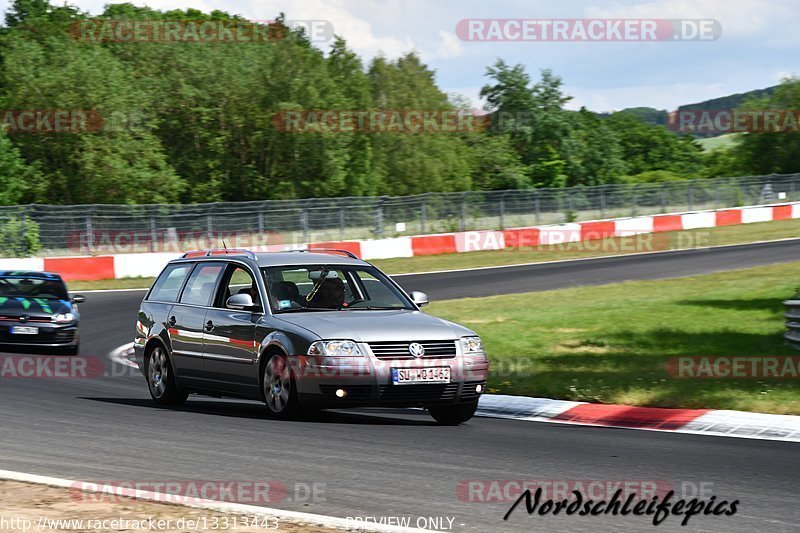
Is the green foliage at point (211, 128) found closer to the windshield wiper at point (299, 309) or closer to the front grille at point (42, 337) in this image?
the front grille at point (42, 337)

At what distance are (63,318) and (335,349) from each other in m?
9.42

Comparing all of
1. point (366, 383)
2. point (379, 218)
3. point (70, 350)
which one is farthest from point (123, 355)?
point (379, 218)

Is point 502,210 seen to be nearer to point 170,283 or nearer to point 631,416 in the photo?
point 170,283

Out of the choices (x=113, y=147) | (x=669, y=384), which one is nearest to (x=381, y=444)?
(x=669, y=384)

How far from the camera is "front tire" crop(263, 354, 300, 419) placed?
1031cm

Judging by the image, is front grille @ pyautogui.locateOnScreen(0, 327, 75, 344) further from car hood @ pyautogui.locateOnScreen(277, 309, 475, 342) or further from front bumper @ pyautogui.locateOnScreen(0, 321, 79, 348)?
car hood @ pyautogui.locateOnScreen(277, 309, 475, 342)

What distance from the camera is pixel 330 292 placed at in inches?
440

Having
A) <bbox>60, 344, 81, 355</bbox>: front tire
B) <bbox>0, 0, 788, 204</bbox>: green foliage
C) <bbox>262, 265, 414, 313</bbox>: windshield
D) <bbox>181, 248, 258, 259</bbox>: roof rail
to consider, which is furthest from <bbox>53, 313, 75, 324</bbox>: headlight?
<bbox>0, 0, 788, 204</bbox>: green foliage

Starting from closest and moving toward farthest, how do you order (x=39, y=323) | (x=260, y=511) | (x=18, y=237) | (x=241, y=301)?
1. (x=260, y=511)
2. (x=241, y=301)
3. (x=39, y=323)
4. (x=18, y=237)

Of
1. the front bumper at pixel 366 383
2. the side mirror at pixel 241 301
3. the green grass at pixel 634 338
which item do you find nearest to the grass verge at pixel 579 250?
the green grass at pixel 634 338

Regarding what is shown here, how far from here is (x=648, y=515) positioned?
6508 mm

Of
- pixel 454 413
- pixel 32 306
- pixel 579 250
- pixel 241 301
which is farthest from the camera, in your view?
pixel 579 250

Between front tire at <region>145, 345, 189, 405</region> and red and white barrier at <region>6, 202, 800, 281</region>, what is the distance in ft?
66.9

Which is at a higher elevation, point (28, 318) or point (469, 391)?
point (28, 318)
